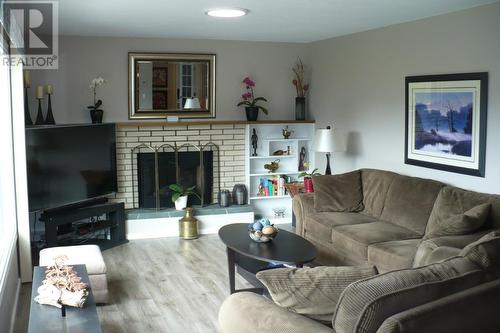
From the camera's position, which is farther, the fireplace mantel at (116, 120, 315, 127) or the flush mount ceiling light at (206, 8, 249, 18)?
the fireplace mantel at (116, 120, 315, 127)

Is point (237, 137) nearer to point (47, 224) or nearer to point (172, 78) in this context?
point (172, 78)

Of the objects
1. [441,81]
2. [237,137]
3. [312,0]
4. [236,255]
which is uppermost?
[312,0]

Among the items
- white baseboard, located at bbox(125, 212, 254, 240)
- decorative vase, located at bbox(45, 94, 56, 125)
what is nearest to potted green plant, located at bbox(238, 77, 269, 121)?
white baseboard, located at bbox(125, 212, 254, 240)

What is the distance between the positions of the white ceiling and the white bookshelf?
1251 mm

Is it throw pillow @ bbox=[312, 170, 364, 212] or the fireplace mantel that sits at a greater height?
the fireplace mantel

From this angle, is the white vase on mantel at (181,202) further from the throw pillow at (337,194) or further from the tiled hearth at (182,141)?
the throw pillow at (337,194)

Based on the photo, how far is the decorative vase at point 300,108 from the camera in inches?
290

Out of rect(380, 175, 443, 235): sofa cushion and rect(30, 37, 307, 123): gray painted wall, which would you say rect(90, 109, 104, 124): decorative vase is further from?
rect(380, 175, 443, 235): sofa cushion

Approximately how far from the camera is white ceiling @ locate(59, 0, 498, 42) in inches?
173

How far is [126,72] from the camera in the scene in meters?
6.72

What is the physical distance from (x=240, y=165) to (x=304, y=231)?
68.4 inches

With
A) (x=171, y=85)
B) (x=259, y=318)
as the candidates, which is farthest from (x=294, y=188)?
(x=259, y=318)

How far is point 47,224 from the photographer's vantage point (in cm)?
552

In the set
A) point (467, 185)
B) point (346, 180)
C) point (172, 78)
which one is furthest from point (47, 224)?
point (467, 185)
